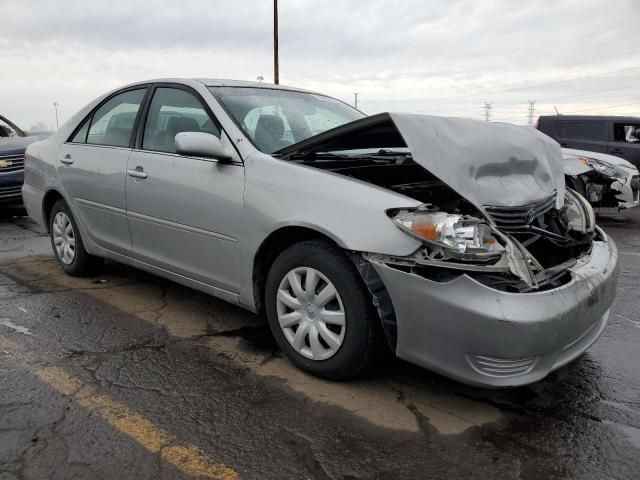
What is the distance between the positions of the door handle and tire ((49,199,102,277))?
1.06 metres

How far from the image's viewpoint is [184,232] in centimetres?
345

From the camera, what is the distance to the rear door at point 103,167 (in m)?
3.99

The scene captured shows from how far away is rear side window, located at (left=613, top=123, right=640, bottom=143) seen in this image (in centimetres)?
1094

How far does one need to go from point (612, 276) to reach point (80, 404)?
278cm

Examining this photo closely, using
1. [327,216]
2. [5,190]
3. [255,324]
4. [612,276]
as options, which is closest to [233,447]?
[327,216]

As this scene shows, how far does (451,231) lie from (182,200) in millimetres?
1745

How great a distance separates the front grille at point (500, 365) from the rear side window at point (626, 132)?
10.2 meters

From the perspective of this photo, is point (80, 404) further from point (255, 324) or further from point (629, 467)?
point (629, 467)

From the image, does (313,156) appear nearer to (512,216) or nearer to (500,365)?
(512,216)

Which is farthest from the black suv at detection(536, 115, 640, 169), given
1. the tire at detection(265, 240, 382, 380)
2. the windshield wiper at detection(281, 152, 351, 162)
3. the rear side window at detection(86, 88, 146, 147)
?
the tire at detection(265, 240, 382, 380)

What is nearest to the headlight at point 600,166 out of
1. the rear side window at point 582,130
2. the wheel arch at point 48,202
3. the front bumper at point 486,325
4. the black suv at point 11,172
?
the rear side window at point 582,130

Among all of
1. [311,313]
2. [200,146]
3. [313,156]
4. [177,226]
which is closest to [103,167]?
[177,226]

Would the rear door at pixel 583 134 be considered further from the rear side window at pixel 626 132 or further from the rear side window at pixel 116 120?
the rear side window at pixel 116 120

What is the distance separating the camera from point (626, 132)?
11.0 m
